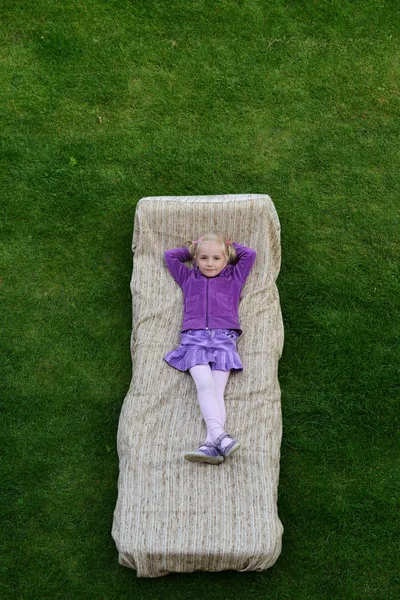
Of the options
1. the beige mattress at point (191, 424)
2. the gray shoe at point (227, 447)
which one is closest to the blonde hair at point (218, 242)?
the beige mattress at point (191, 424)

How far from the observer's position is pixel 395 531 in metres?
5.38

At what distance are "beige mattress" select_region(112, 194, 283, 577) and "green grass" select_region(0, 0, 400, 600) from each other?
25 cm

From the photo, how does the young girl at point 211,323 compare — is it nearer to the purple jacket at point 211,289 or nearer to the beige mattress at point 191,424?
the purple jacket at point 211,289

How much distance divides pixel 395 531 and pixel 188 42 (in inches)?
219

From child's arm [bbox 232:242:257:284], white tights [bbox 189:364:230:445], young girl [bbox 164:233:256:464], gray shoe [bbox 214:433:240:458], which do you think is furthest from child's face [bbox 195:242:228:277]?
gray shoe [bbox 214:433:240:458]

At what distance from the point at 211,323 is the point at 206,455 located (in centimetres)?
119

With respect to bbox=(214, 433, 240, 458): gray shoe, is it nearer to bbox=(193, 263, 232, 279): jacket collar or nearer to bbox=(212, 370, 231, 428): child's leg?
bbox=(212, 370, 231, 428): child's leg

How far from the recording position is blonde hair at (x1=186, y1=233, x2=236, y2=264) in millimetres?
6281

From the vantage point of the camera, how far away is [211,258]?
6.17m

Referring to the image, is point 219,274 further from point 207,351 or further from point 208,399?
point 208,399

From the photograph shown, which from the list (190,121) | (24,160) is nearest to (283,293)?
(190,121)

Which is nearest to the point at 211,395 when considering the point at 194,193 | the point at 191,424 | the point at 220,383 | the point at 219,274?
the point at 220,383

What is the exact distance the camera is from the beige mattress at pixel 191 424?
5082 mm

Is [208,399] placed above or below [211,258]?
below
